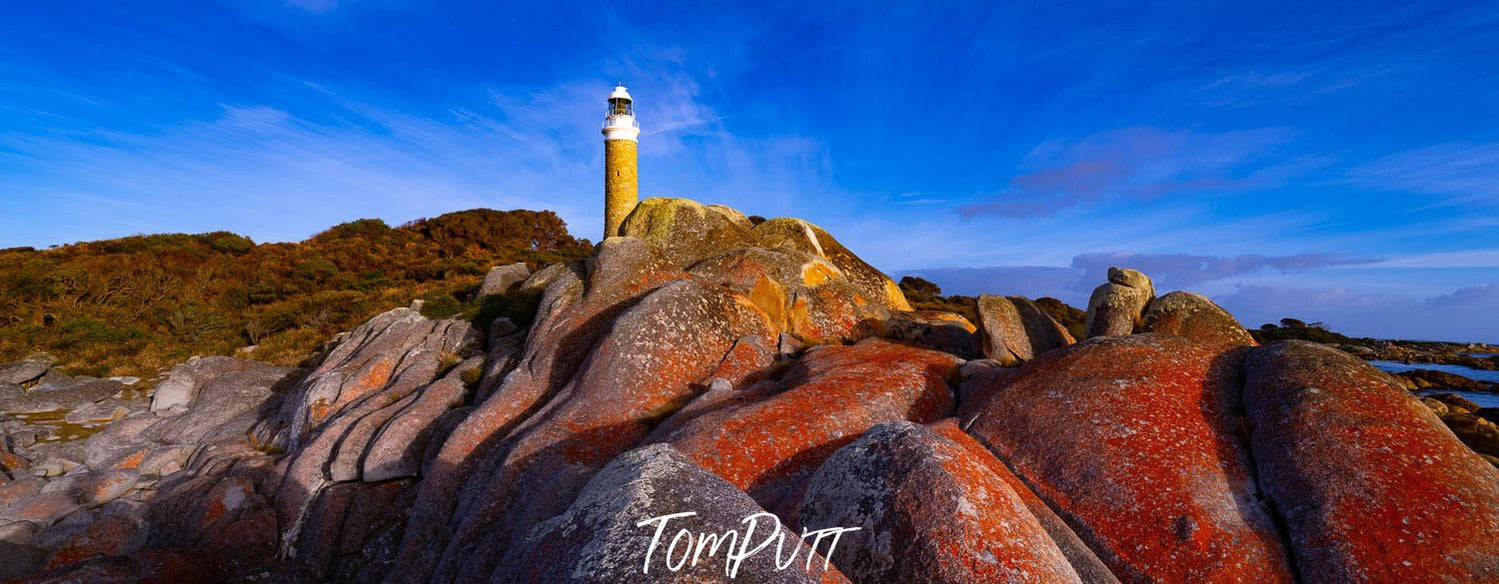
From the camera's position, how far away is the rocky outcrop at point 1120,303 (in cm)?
1466

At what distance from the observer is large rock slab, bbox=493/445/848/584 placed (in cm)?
401

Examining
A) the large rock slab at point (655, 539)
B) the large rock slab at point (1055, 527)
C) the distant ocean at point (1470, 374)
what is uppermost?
the large rock slab at point (655, 539)

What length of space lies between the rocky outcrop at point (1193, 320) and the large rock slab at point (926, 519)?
9999mm

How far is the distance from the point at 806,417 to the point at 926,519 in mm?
3681

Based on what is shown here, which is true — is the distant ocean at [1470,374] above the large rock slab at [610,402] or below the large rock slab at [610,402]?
below

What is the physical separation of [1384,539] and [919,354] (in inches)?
289

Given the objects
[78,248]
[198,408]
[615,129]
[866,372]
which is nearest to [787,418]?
[866,372]

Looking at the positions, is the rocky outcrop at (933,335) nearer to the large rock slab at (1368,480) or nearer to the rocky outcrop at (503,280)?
the large rock slab at (1368,480)

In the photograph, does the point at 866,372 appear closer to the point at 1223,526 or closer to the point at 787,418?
the point at 787,418

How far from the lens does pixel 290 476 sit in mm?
13172

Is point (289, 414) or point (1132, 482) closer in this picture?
point (1132, 482)

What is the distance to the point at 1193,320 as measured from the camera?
13578mm

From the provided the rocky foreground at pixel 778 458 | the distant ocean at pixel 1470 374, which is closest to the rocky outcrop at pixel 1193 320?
the rocky foreground at pixel 778 458

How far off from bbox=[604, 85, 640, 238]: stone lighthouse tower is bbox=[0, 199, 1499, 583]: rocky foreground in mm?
30388
